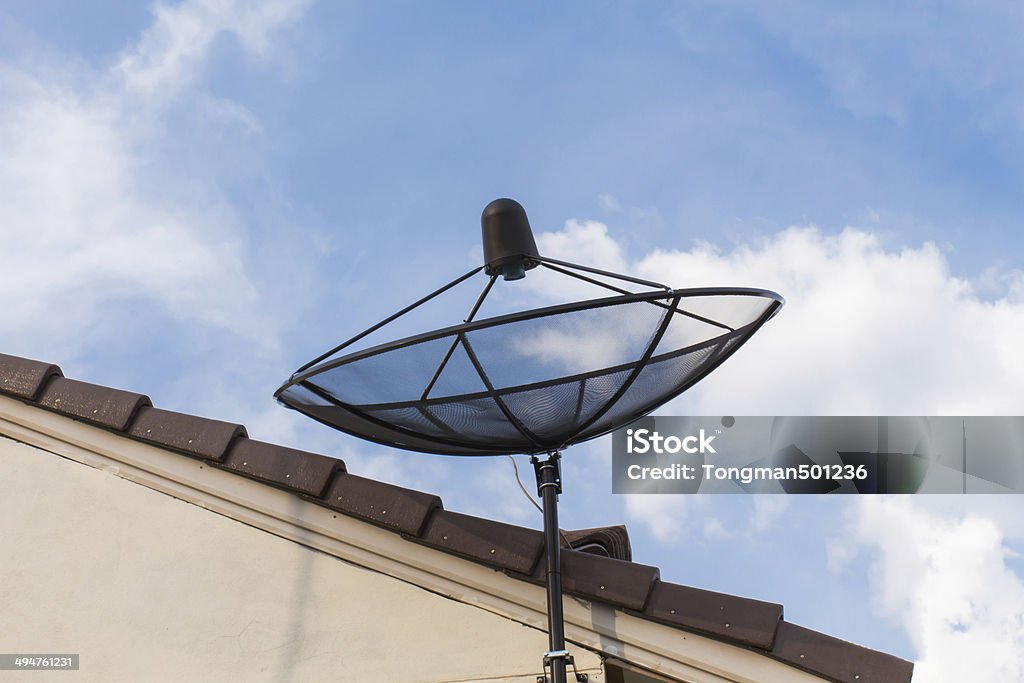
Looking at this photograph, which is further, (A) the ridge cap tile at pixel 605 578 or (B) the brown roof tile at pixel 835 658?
(A) the ridge cap tile at pixel 605 578

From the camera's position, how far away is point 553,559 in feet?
9.96

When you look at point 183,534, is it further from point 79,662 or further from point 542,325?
point 542,325

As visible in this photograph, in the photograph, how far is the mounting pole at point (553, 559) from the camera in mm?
2861

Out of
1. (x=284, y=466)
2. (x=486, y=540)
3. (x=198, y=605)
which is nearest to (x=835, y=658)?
(x=486, y=540)

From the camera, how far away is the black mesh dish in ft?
9.55

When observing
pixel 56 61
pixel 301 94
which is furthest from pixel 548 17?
pixel 56 61

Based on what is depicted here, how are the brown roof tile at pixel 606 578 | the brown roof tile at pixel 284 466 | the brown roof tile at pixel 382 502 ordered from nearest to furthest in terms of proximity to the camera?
the brown roof tile at pixel 606 578
the brown roof tile at pixel 382 502
the brown roof tile at pixel 284 466

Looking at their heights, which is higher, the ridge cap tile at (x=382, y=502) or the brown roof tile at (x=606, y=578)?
the ridge cap tile at (x=382, y=502)

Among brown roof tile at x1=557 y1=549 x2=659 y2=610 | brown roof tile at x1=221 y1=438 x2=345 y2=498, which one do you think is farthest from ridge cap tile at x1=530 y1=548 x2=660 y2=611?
brown roof tile at x1=221 y1=438 x2=345 y2=498

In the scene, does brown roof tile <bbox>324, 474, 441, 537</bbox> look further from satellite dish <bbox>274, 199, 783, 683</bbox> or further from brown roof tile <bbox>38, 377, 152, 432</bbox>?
brown roof tile <bbox>38, 377, 152, 432</bbox>

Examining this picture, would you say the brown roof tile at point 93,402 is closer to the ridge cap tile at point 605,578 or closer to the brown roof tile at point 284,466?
the brown roof tile at point 284,466

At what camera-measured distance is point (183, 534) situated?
373cm

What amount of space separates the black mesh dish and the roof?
36 centimetres

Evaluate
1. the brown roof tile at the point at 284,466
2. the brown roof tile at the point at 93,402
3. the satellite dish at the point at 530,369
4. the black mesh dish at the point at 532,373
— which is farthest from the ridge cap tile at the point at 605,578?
the brown roof tile at the point at 93,402
